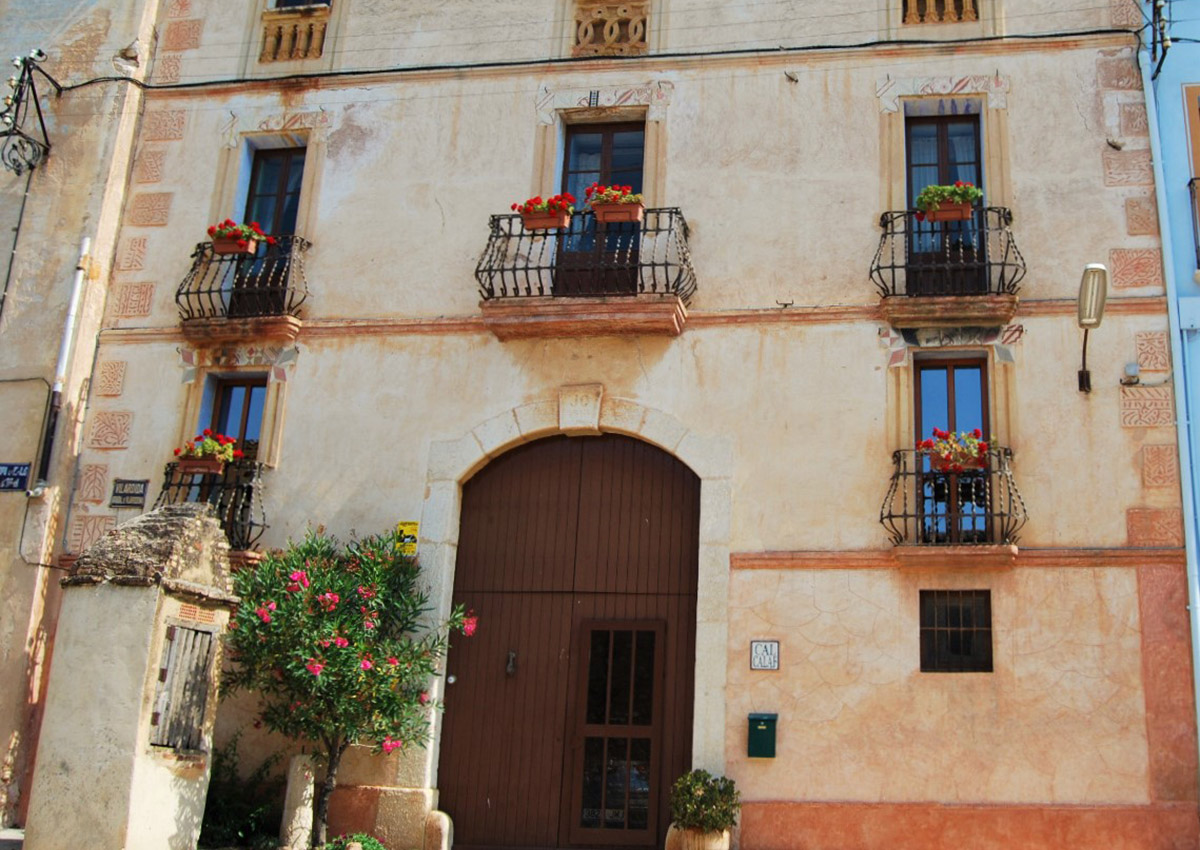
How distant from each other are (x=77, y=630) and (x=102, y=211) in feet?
18.1

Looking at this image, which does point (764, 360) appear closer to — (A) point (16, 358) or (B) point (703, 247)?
(B) point (703, 247)

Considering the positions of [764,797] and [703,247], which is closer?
[764,797]

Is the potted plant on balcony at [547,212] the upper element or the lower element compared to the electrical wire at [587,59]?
lower

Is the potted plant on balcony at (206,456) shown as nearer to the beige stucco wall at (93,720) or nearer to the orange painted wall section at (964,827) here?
the beige stucco wall at (93,720)

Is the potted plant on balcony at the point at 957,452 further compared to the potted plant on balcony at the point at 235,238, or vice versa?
the potted plant on balcony at the point at 235,238

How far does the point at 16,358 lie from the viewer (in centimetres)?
1441

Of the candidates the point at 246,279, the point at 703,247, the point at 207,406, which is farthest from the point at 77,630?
the point at 703,247

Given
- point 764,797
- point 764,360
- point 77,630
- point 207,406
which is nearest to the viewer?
point 77,630

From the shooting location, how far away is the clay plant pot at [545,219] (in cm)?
1355

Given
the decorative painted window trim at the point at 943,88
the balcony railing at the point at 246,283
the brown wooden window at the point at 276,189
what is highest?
the decorative painted window trim at the point at 943,88

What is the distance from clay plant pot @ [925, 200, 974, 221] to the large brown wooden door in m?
3.33

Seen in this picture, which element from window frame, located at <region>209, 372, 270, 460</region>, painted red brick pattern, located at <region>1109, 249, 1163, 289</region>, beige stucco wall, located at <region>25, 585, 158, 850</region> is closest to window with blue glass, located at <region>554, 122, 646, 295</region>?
window frame, located at <region>209, 372, 270, 460</region>

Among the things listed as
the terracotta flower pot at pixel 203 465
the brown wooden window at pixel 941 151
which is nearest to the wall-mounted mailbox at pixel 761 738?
the brown wooden window at pixel 941 151

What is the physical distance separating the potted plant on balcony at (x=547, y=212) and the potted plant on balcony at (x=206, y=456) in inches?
145
